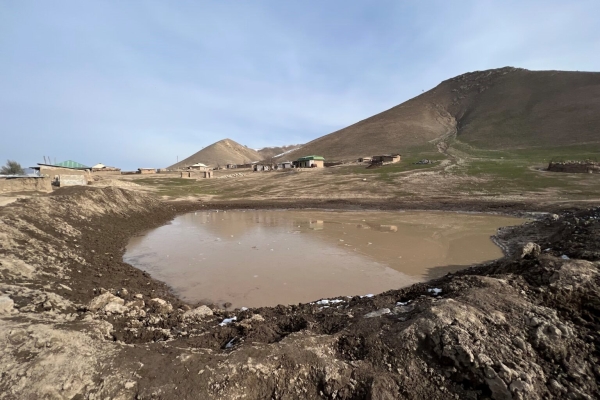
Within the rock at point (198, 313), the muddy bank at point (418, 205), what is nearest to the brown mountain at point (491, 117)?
the muddy bank at point (418, 205)

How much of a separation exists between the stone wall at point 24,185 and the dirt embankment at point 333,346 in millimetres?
24316

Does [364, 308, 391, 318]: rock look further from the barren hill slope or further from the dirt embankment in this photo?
the barren hill slope

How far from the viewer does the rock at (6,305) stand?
18.4 feet

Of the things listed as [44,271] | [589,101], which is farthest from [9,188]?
[589,101]

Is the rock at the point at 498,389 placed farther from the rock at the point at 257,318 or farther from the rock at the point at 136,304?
the rock at the point at 136,304

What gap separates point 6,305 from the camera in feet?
18.8

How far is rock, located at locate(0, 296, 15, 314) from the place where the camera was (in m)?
5.62

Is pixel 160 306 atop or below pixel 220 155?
below

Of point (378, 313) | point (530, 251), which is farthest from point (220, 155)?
point (378, 313)

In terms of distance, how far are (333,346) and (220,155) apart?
166748 mm

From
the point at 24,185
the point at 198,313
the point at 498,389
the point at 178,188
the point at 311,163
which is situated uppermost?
the point at 311,163

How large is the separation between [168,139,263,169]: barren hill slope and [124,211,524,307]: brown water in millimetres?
132984

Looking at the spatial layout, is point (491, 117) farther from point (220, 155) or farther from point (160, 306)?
point (220, 155)

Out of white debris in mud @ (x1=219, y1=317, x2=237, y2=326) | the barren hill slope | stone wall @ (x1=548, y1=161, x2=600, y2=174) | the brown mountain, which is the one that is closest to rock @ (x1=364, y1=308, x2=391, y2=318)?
white debris in mud @ (x1=219, y1=317, x2=237, y2=326)
